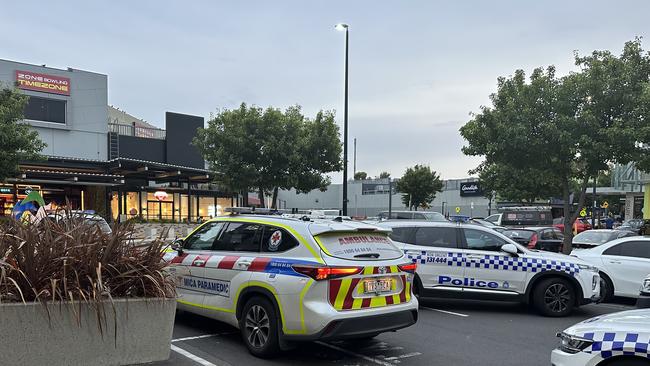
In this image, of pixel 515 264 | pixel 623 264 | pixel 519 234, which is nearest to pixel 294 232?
pixel 515 264

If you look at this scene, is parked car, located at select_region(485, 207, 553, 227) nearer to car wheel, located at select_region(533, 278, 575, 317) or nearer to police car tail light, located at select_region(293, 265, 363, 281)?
car wheel, located at select_region(533, 278, 575, 317)

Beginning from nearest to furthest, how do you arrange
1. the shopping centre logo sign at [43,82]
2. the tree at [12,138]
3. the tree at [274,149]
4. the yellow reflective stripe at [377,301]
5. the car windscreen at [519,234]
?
the yellow reflective stripe at [377,301] < the tree at [12,138] < the car windscreen at [519,234] < the tree at [274,149] < the shopping centre logo sign at [43,82]

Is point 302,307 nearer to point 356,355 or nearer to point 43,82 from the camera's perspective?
point 356,355

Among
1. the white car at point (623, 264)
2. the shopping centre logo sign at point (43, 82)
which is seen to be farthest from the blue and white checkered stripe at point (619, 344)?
the shopping centre logo sign at point (43, 82)

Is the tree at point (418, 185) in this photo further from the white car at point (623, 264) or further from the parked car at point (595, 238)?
the white car at point (623, 264)

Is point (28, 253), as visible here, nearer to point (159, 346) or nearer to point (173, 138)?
point (159, 346)

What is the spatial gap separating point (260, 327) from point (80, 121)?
27729 mm

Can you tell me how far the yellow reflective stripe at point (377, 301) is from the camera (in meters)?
5.77

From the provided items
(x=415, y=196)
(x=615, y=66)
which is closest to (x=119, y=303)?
(x=615, y=66)

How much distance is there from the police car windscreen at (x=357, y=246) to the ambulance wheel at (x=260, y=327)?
915 mm

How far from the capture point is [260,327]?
232 inches

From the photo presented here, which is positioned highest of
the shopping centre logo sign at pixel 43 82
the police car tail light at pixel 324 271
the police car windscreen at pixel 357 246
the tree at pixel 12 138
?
the shopping centre logo sign at pixel 43 82

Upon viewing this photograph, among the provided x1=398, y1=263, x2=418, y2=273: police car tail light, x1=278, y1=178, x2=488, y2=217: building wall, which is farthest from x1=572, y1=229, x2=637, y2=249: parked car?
x1=278, y1=178, x2=488, y2=217: building wall

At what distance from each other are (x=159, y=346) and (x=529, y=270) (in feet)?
21.0
